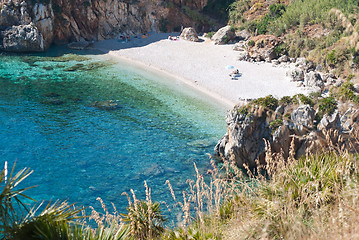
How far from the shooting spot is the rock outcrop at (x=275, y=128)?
1589 cm

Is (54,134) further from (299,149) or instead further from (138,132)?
(299,149)

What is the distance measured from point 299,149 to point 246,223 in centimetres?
1162

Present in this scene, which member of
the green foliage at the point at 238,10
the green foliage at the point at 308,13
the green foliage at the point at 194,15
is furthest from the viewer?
the green foliage at the point at 194,15

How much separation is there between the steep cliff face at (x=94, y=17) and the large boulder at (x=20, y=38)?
0.44 feet

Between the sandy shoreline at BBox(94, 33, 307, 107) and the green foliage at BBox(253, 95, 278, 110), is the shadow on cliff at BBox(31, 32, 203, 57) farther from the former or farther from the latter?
the green foliage at BBox(253, 95, 278, 110)

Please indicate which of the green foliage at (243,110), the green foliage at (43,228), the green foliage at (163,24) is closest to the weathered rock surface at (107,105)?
the green foliage at (243,110)

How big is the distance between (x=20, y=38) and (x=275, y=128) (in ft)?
114

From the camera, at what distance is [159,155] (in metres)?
18.6

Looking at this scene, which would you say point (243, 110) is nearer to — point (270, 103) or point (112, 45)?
point (270, 103)

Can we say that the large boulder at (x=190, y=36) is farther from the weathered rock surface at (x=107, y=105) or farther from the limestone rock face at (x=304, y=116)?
the limestone rock face at (x=304, y=116)

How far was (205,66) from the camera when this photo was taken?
3412cm

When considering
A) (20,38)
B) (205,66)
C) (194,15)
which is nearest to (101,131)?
(205,66)

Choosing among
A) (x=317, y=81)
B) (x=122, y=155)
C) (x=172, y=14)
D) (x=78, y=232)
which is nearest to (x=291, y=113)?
(x=122, y=155)

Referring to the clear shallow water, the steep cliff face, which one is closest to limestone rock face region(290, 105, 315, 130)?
the clear shallow water
